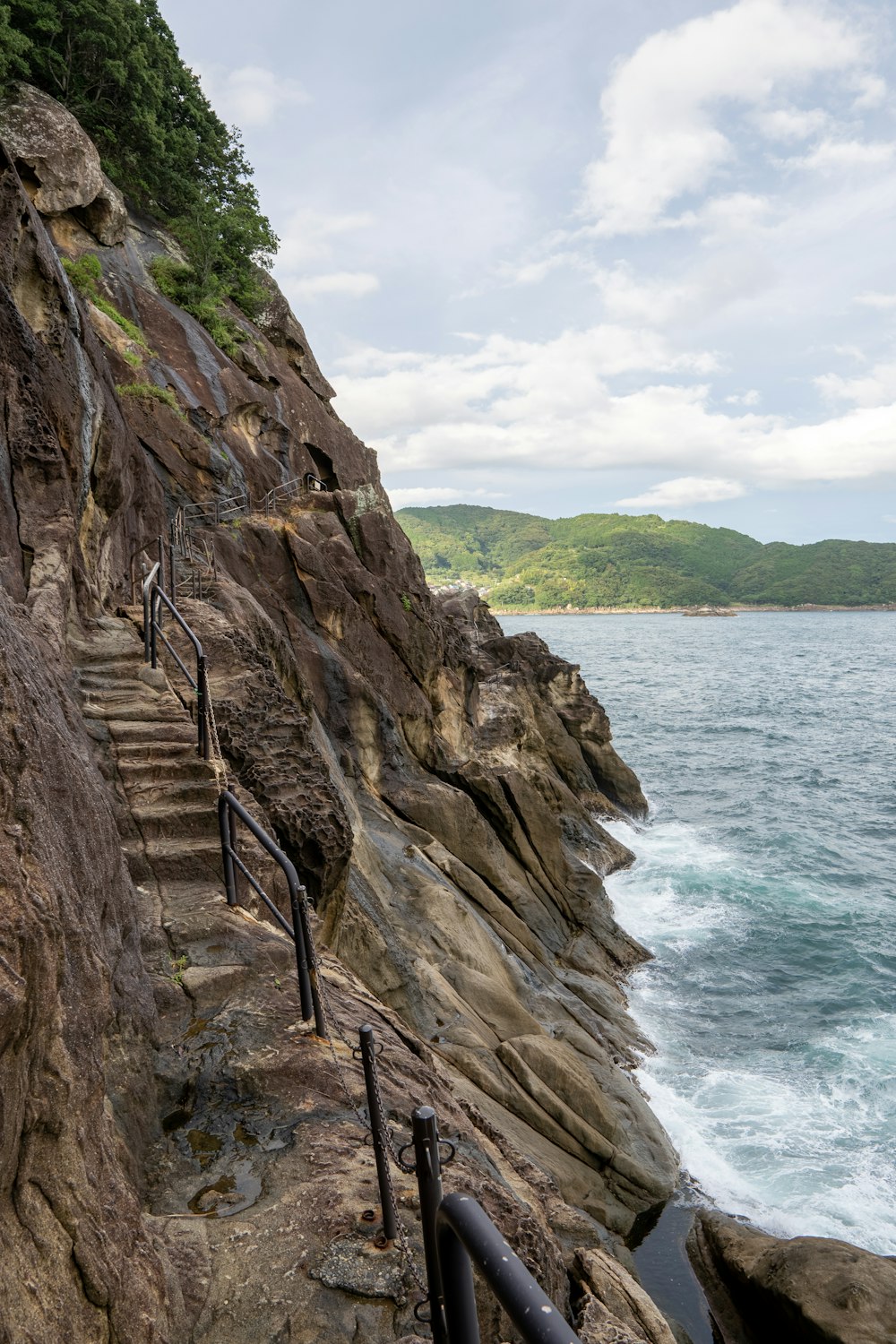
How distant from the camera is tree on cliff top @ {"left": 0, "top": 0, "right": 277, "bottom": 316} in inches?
875

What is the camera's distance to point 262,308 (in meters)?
28.5

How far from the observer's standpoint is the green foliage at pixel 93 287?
731 inches

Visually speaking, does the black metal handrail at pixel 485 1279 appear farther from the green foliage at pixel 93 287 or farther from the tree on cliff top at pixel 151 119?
the tree on cliff top at pixel 151 119

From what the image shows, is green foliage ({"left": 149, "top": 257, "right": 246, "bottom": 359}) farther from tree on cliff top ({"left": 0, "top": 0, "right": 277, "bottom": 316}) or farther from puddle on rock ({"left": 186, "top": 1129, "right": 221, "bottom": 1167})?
puddle on rock ({"left": 186, "top": 1129, "right": 221, "bottom": 1167})

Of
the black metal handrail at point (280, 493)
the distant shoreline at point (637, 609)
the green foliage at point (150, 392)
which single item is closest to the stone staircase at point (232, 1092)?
the green foliage at point (150, 392)

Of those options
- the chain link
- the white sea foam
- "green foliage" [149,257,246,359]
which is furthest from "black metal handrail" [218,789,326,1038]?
"green foliage" [149,257,246,359]

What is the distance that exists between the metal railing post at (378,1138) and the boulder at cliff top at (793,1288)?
677cm

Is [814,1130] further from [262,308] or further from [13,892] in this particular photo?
[262,308]

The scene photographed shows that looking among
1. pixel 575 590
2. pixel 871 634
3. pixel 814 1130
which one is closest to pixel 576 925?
pixel 814 1130

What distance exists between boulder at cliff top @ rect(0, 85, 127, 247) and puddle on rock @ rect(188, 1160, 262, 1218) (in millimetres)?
21758

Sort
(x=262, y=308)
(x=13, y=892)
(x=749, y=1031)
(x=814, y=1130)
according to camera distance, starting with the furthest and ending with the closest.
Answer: (x=262, y=308) < (x=749, y=1031) < (x=814, y=1130) < (x=13, y=892)

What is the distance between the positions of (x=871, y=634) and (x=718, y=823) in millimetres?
104801

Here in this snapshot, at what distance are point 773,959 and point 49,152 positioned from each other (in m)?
25.9

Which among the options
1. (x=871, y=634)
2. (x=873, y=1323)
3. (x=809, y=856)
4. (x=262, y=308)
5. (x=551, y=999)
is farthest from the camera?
(x=871, y=634)
